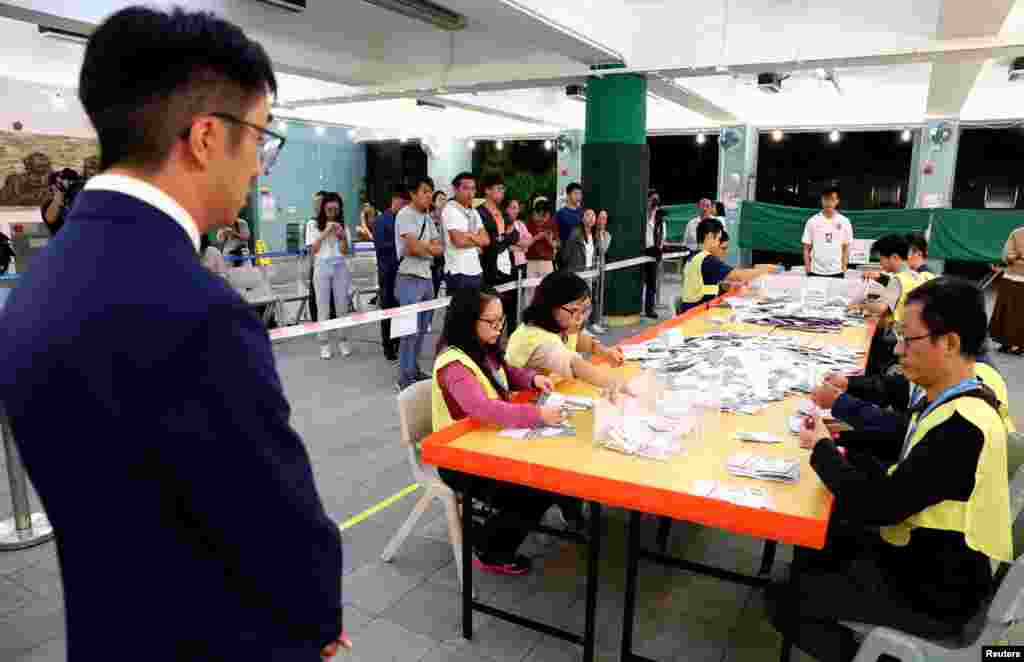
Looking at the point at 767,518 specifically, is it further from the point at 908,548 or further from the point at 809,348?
the point at 809,348

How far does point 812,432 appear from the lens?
6.43 ft

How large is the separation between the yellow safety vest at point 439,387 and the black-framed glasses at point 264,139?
4.51 ft

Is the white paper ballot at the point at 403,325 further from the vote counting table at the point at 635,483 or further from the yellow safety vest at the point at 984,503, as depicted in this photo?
the yellow safety vest at the point at 984,503

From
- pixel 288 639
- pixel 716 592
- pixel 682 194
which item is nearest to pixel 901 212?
pixel 682 194

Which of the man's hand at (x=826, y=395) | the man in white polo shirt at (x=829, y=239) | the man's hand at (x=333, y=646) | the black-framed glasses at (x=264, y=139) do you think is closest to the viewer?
the black-framed glasses at (x=264, y=139)

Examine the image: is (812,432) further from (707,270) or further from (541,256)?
(541,256)

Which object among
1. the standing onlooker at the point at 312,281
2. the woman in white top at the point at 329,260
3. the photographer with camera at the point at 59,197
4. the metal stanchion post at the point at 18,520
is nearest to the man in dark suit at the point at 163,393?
the metal stanchion post at the point at 18,520

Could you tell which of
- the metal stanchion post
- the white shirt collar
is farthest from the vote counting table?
the metal stanchion post

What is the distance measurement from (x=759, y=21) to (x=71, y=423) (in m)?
7.00

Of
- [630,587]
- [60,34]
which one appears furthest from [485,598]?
[60,34]

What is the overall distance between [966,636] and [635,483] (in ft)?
2.79

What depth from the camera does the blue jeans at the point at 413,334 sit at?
4.97 metres

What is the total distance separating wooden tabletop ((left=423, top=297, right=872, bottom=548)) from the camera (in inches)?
65.3

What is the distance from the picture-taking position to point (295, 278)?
23.9ft
